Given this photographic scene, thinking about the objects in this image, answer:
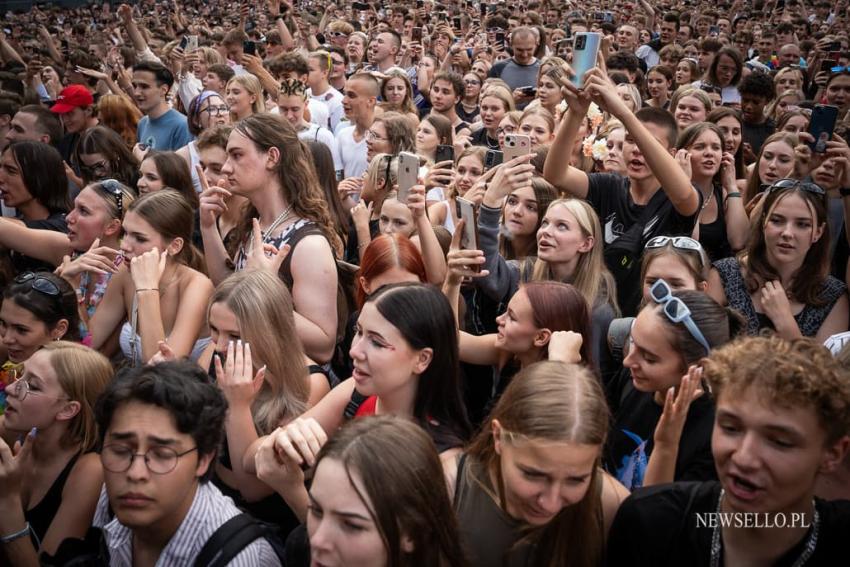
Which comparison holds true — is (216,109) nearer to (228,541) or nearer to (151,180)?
(151,180)

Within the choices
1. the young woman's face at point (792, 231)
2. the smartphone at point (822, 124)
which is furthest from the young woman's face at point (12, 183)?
the smartphone at point (822, 124)

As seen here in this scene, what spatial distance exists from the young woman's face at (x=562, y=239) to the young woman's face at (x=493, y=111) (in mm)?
3153

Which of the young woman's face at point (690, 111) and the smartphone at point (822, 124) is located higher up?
the smartphone at point (822, 124)

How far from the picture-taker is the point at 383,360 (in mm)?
2680

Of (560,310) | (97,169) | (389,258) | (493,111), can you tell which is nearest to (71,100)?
(97,169)

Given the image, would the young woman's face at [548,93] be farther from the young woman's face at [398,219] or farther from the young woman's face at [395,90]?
the young woman's face at [398,219]

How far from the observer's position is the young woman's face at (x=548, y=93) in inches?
271

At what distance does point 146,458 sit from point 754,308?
8.90 feet

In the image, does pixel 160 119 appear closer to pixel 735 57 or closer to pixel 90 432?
pixel 90 432

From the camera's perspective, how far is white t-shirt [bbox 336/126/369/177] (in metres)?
6.77

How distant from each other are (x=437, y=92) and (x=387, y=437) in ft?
19.8

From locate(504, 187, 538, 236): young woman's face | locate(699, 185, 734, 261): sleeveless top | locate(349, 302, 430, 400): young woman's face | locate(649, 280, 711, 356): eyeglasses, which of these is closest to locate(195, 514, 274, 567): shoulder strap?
locate(349, 302, 430, 400): young woman's face

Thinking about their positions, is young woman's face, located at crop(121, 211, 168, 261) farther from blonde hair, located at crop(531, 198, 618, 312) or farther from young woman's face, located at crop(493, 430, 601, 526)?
young woman's face, located at crop(493, 430, 601, 526)

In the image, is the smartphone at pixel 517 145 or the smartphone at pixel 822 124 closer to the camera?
the smartphone at pixel 517 145
